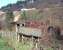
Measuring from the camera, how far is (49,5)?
682 inches

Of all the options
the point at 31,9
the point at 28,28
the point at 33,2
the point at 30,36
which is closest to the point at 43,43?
the point at 30,36

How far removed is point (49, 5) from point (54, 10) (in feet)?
6.40

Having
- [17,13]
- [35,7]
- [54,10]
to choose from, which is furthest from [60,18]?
[35,7]

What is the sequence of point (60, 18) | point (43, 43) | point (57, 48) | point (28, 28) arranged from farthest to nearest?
point (60, 18) → point (28, 28) → point (43, 43) → point (57, 48)

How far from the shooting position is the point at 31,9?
17.0m

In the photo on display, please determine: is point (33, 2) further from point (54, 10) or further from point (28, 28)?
point (28, 28)

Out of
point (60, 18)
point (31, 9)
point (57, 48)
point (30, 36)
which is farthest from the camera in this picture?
point (31, 9)

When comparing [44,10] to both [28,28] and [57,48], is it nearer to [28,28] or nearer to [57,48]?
[28,28]

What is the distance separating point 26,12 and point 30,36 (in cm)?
626

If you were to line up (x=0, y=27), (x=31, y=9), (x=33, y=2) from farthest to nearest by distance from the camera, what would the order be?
1. (x=33, y=2)
2. (x=31, y=9)
3. (x=0, y=27)

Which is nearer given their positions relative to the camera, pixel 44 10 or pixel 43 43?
pixel 43 43

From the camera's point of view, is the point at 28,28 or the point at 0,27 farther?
the point at 0,27

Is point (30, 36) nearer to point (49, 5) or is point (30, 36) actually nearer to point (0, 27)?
point (0, 27)

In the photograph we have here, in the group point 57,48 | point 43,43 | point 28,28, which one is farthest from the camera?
point 28,28
